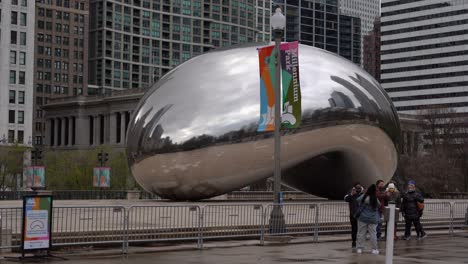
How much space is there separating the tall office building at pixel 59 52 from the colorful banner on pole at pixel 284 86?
413 feet

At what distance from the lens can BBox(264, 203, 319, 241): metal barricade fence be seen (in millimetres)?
20422

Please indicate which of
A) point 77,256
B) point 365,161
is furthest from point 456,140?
point 77,256

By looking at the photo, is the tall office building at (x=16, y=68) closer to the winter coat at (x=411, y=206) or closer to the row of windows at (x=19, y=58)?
the row of windows at (x=19, y=58)

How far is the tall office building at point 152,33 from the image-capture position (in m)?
165

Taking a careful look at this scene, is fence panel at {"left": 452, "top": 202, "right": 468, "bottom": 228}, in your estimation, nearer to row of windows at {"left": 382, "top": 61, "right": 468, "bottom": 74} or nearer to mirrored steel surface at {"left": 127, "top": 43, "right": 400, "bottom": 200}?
mirrored steel surface at {"left": 127, "top": 43, "right": 400, "bottom": 200}

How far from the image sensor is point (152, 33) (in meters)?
172

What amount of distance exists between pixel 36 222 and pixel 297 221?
329 inches

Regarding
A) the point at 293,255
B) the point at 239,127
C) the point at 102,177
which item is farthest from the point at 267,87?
the point at 102,177

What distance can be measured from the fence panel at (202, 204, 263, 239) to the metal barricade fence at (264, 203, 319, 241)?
31 cm

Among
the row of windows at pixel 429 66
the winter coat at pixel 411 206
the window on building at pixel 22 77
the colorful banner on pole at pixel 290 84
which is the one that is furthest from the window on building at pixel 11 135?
the row of windows at pixel 429 66

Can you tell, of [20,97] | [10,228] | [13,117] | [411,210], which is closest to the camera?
[10,228]

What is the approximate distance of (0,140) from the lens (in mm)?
93688

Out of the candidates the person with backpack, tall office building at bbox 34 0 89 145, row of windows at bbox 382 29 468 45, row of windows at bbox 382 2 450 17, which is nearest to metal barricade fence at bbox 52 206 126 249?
the person with backpack

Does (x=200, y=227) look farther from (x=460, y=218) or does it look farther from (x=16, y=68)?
(x=16, y=68)
